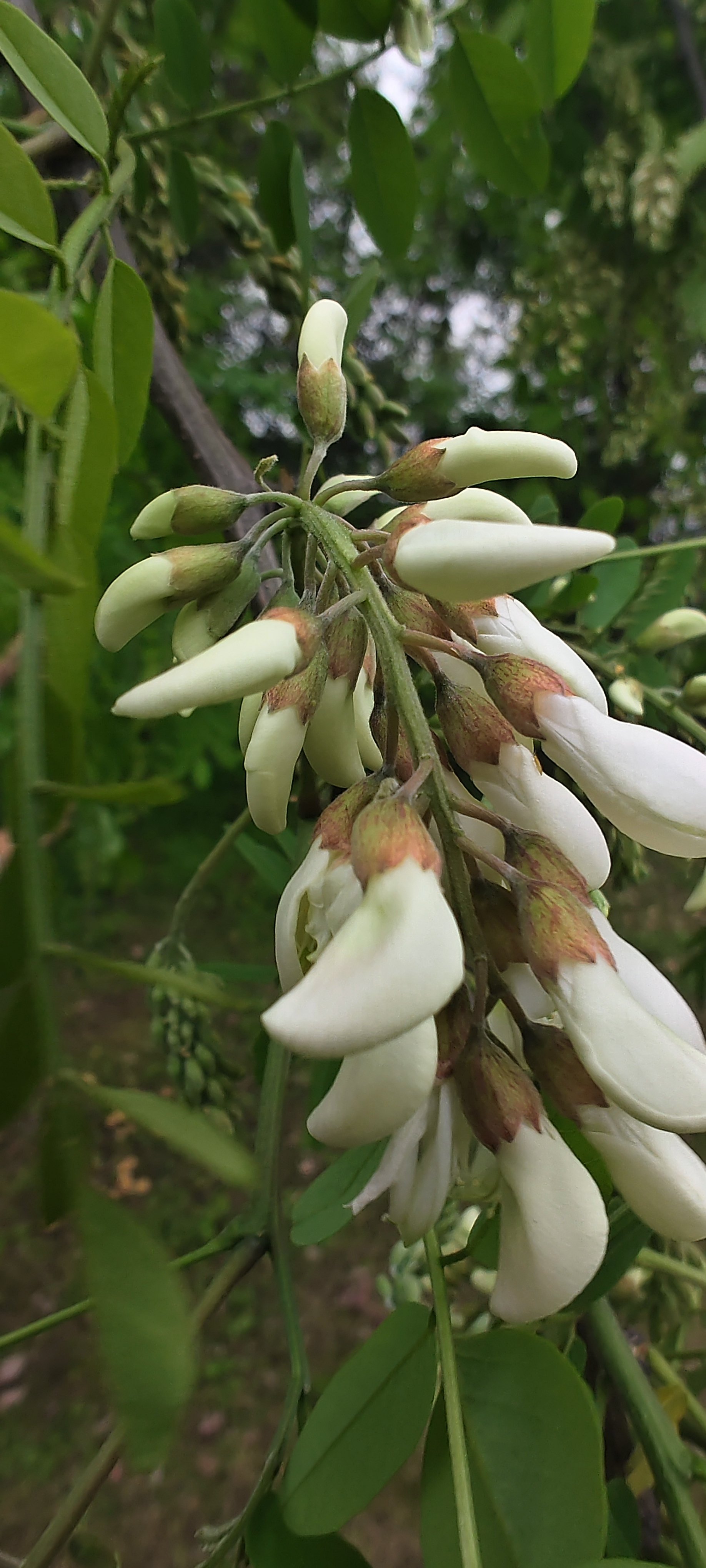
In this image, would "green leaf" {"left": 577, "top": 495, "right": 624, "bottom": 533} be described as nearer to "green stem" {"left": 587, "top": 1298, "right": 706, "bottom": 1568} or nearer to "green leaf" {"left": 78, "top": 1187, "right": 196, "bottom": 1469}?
"green stem" {"left": 587, "top": 1298, "right": 706, "bottom": 1568}

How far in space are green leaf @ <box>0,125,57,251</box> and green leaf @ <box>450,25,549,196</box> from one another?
494 mm

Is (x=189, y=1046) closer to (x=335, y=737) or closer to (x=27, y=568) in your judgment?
(x=335, y=737)

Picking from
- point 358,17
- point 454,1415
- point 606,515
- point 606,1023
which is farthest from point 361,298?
point 454,1415

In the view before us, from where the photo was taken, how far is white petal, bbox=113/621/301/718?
29 cm

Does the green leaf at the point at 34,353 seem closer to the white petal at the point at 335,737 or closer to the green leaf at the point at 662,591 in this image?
the white petal at the point at 335,737

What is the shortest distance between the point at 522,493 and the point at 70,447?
2.68 feet

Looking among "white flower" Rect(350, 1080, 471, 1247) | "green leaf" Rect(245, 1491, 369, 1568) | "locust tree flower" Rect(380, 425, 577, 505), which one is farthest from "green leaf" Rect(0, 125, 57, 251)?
"green leaf" Rect(245, 1491, 369, 1568)

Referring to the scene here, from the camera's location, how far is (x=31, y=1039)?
29cm

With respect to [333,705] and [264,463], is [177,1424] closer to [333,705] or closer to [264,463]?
[333,705]

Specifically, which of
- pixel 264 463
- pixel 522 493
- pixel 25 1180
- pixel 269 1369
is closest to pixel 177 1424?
pixel 25 1180

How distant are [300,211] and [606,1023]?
2.36 feet

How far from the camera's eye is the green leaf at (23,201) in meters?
0.36

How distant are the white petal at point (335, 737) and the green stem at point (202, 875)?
0.29 meters

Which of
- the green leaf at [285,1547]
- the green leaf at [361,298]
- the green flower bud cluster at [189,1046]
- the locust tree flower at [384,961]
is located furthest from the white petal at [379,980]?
the green leaf at [361,298]
